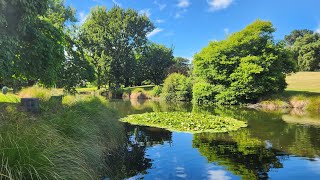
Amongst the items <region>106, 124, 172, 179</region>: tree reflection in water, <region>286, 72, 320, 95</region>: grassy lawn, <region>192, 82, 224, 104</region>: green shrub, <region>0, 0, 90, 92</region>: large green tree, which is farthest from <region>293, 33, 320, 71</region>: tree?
<region>0, 0, 90, 92</region>: large green tree

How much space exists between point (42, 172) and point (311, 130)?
52.9 feet

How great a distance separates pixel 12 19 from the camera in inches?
388

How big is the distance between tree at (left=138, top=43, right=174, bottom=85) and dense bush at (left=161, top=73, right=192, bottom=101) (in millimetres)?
19034

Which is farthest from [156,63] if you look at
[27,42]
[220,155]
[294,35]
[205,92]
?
[294,35]

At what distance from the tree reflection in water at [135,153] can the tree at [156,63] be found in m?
52.8

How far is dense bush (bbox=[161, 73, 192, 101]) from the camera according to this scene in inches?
1921

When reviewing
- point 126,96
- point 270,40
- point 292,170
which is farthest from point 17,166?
point 126,96

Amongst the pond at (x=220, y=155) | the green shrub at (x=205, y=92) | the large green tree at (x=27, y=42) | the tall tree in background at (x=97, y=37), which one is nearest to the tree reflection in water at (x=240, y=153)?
the pond at (x=220, y=155)

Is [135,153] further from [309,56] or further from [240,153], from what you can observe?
[309,56]

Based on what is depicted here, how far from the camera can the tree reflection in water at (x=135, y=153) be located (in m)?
9.33

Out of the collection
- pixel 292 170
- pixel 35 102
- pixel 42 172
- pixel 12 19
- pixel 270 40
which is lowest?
pixel 292 170

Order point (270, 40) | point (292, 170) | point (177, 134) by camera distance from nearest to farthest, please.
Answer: point (292, 170) < point (177, 134) < point (270, 40)

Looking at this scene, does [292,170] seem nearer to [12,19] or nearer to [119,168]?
[119,168]

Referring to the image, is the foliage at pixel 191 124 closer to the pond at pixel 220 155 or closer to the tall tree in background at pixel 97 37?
the pond at pixel 220 155
